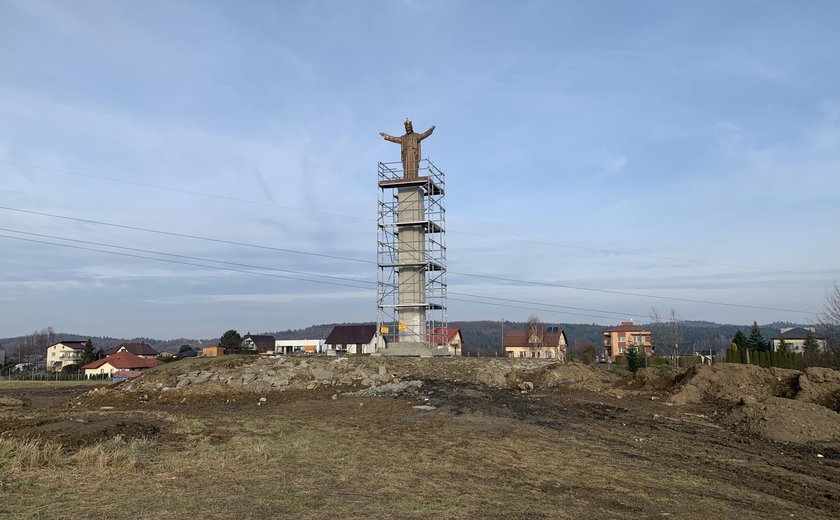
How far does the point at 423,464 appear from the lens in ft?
31.3

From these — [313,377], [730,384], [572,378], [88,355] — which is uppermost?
[313,377]

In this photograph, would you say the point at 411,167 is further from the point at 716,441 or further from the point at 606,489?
the point at 606,489

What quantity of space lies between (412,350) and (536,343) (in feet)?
138

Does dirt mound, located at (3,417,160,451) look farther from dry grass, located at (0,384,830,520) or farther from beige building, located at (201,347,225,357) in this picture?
beige building, located at (201,347,225,357)

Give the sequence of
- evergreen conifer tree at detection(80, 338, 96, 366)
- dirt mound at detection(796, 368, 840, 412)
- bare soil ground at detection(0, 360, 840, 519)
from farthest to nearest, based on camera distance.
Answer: evergreen conifer tree at detection(80, 338, 96, 366) < dirt mound at detection(796, 368, 840, 412) < bare soil ground at detection(0, 360, 840, 519)

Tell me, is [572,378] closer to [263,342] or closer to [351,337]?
[351,337]

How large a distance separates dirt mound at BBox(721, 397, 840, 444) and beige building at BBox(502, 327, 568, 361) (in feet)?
176

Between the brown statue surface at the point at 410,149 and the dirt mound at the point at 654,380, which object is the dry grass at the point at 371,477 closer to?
the dirt mound at the point at 654,380

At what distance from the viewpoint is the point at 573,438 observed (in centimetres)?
1224

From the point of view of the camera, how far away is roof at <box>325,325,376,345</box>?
239 feet

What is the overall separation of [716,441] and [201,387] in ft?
58.4

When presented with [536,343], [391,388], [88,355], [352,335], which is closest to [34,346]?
[88,355]

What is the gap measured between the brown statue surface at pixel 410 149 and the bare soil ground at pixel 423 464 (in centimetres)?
2080

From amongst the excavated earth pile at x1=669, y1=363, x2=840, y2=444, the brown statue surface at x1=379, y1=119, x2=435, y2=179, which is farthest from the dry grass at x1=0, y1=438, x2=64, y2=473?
the brown statue surface at x1=379, y1=119, x2=435, y2=179
